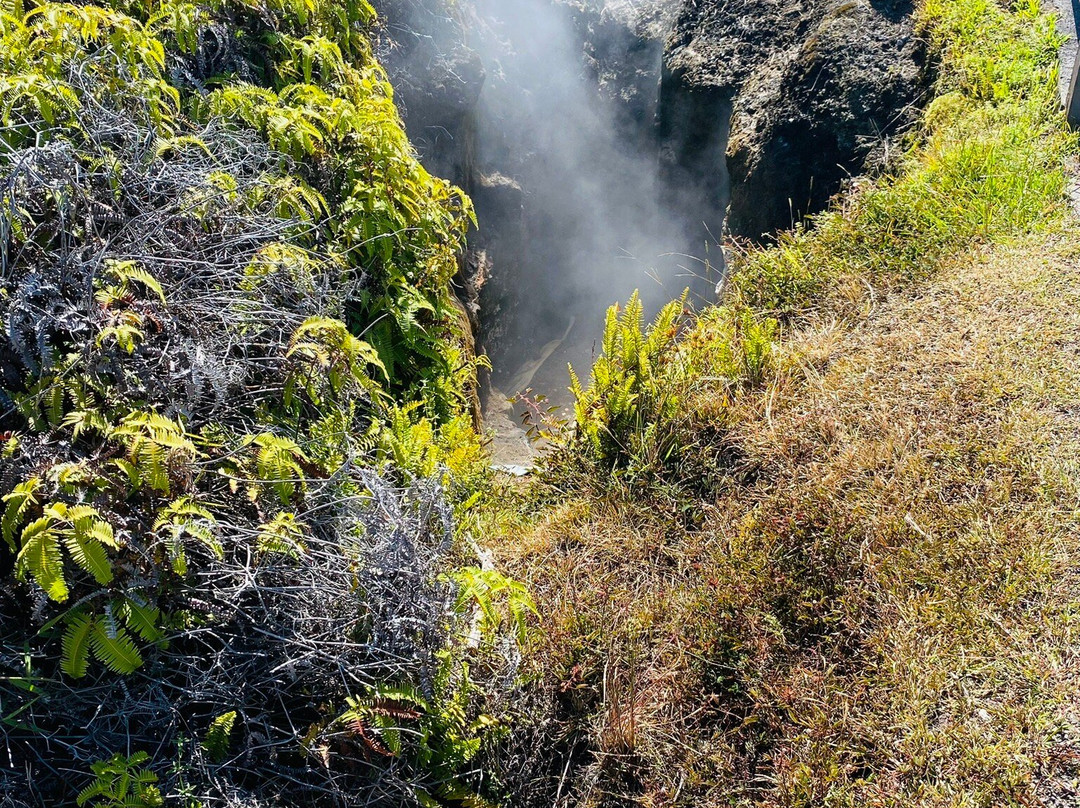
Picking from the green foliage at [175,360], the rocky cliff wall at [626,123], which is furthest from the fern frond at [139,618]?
the rocky cliff wall at [626,123]

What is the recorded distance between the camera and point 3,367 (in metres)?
2.26

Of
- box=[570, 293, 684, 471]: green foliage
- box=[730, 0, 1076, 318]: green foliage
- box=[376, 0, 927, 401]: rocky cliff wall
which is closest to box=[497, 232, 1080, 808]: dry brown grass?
box=[570, 293, 684, 471]: green foliage

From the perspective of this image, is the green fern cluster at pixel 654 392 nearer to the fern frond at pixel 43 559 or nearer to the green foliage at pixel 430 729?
the green foliage at pixel 430 729

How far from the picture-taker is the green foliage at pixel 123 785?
6.39 feet

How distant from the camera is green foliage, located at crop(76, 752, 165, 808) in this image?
1948 millimetres

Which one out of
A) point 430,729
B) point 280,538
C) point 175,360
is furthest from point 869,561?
point 175,360

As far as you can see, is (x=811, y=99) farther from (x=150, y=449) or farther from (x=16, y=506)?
(x=16, y=506)

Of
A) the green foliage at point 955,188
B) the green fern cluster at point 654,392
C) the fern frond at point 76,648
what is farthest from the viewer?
the green foliage at point 955,188

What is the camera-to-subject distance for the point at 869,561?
114 inches

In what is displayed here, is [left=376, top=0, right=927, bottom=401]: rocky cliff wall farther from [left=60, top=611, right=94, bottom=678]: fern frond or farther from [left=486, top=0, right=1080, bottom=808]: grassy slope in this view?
[left=60, top=611, right=94, bottom=678]: fern frond

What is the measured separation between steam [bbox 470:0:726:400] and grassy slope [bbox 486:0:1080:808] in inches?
181

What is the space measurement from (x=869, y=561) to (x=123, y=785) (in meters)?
2.72

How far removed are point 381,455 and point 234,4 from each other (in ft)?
9.64

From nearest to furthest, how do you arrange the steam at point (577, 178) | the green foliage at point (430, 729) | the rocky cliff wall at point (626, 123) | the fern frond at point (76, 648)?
the fern frond at point (76, 648) < the green foliage at point (430, 729) < the rocky cliff wall at point (626, 123) < the steam at point (577, 178)
